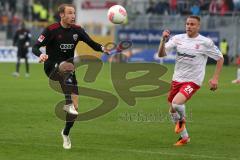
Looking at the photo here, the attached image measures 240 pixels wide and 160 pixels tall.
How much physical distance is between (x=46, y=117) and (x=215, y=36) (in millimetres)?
32442

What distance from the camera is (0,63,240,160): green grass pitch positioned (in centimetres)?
1298

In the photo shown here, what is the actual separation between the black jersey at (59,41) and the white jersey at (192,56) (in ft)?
6.33

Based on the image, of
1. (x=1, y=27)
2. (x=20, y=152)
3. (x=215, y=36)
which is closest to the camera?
(x=20, y=152)

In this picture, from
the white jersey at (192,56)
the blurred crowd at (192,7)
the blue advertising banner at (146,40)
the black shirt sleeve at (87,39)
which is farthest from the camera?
the blurred crowd at (192,7)

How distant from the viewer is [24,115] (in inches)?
749

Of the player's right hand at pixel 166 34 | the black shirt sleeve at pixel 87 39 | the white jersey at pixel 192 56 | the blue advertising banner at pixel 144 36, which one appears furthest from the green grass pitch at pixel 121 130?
the blue advertising banner at pixel 144 36

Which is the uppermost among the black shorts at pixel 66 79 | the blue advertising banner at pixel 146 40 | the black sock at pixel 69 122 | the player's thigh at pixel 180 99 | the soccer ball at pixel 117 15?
the soccer ball at pixel 117 15

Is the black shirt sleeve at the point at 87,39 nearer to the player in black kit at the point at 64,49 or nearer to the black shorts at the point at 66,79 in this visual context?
the player in black kit at the point at 64,49

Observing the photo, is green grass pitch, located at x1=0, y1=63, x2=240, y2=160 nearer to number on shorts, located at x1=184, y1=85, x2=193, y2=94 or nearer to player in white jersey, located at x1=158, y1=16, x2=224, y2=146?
player in white jersey, located at x1=158, y1=16, x2=224, y2=146

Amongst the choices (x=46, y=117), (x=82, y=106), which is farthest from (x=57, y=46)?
(x=82, y=106)

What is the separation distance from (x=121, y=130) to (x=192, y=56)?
2.97m

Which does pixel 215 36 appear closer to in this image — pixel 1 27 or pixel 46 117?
pixel 1 27

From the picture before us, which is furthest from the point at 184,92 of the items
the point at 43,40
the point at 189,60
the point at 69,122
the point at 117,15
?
the point at 43,40

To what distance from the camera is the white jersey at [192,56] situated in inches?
562
